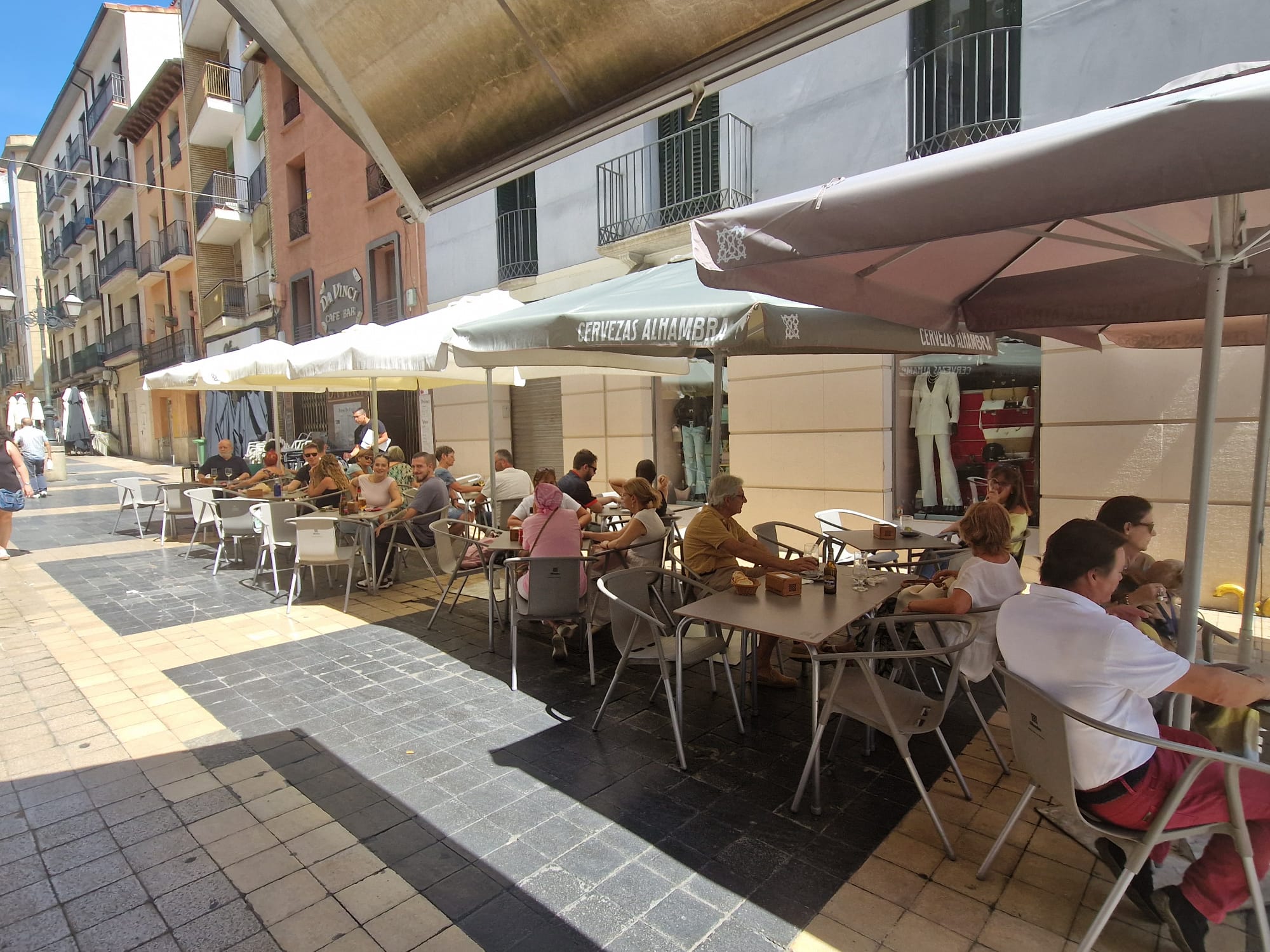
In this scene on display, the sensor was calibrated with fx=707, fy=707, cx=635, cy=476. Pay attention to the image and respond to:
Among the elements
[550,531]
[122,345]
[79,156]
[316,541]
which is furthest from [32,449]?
[79,156]

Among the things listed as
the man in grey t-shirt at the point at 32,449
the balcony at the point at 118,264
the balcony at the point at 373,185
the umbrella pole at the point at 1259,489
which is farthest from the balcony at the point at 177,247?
the umbrella pole at the point at 1259,489

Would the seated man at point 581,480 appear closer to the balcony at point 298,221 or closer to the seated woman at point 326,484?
the seated woman at point 326,484

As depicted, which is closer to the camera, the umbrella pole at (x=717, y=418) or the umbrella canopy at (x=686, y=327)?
the umbrella canopy at (x=686, y=327)

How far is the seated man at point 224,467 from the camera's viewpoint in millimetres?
9750

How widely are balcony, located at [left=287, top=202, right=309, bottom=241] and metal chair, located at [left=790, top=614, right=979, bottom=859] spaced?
1841 centimetres

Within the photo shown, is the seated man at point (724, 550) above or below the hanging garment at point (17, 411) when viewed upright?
below

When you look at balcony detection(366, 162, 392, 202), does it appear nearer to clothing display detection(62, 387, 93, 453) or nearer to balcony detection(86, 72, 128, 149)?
balcony detection(86, 72, 128, 149)

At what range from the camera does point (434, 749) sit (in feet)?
11.8

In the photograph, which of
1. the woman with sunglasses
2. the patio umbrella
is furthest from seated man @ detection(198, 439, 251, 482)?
the woman with sunglasses

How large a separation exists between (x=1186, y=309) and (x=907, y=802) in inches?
111

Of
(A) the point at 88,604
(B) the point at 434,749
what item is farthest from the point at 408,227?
(B) the point at 434,749

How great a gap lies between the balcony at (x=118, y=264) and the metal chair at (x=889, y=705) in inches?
1300

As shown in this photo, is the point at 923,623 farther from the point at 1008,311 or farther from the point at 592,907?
the point at 592,907

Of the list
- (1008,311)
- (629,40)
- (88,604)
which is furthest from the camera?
(88,604)
